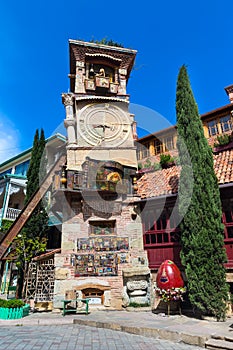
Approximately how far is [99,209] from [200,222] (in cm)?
542

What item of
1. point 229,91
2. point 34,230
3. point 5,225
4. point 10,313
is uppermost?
point 229,91

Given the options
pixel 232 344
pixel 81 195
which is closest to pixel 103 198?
pixel 81 195

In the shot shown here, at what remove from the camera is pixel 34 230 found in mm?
15492

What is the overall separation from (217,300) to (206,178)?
475 centimetres

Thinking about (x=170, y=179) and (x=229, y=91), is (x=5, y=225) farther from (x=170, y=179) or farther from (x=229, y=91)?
(x=229, y=91)

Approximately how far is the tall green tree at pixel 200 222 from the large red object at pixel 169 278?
455 millimetres

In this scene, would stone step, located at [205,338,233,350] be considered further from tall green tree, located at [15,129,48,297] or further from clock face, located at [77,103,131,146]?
clock face, located at [77,103,131,146]

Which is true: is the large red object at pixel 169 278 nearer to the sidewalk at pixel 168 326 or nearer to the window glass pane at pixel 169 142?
the sidewalk at pixel 168 326

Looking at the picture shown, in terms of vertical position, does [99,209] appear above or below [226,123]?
below

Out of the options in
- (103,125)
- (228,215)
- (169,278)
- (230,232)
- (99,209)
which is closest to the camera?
(169,278)

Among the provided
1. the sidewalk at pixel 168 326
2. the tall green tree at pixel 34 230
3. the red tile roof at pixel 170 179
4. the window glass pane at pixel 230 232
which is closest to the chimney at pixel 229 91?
the red tile roof at pixel 170 179

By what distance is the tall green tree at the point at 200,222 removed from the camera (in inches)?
372

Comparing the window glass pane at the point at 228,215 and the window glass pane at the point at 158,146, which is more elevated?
the window glass pane at the point at 158,146

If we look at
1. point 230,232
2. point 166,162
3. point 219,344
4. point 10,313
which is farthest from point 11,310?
point 166,162
